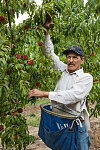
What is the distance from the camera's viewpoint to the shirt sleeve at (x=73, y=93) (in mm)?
1711

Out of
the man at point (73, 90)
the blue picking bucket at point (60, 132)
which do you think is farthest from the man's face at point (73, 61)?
the blue picking bucket at point (60, 132)

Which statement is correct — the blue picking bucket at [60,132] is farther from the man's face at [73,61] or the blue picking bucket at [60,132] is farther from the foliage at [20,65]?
the man's face at [73,61]

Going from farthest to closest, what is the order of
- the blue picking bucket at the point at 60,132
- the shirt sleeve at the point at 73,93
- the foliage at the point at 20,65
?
the foliage at the point at 20,65, the shirt sleeve at the point at 73,93, the blue picking bucket at the point at 60,132

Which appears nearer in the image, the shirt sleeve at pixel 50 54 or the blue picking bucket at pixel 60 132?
the blue picking bucket at pixel 60 132

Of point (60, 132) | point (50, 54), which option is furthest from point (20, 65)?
point (60, 132)

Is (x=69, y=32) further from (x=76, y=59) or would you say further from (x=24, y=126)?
(x=24, y=126)

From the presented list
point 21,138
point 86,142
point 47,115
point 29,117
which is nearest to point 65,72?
point 47,115

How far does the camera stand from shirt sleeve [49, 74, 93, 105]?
5.61ft

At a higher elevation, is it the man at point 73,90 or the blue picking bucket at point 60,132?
the man at point 73,90

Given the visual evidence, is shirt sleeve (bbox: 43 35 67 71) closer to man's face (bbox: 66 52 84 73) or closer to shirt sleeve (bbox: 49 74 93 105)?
man's face (bbox: 66 52 84 73)

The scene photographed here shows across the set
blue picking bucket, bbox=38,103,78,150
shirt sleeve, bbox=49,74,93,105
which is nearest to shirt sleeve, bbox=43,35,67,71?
shirt sleeve, bbox=49,74,93,105

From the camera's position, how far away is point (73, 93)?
5.62ft

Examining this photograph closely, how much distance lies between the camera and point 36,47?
7.20ft

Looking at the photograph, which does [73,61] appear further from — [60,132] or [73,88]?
[60,132]
